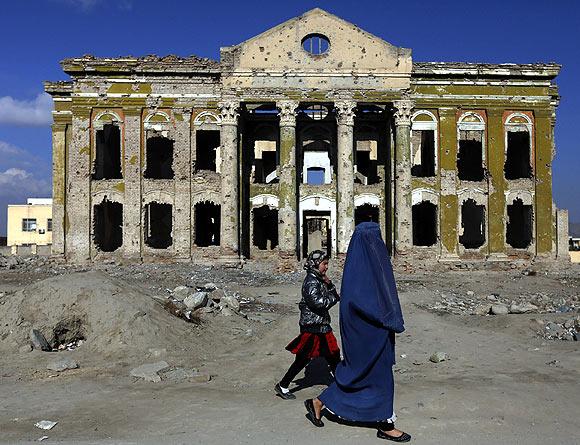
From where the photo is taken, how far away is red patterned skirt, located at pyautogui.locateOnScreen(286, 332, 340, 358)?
6.07 meters

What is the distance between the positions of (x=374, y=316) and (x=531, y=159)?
76.9 feet

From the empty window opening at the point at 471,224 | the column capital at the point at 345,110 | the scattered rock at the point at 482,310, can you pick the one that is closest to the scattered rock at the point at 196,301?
the scattered rock at the point at 482,310

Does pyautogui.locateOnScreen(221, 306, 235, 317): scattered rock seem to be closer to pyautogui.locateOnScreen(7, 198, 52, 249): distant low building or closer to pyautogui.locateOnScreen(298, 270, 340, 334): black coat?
pyautogui.locateOnScreen(298, 270, 340, 334): black coat

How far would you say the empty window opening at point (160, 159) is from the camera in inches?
1155

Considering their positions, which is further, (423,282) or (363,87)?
(363,87)

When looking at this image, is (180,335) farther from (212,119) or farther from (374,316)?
(212,119)

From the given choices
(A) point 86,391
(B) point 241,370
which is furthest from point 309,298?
(A) point 86,391

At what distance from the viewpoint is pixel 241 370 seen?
25.6 ft

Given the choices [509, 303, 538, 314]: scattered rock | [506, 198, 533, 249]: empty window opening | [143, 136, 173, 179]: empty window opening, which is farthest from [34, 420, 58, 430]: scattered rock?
[143, 136, 173, 179]: empty window opening

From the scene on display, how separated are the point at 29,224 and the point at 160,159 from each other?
31.7 meters

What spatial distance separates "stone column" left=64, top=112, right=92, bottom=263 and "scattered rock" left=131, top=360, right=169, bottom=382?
1869cm

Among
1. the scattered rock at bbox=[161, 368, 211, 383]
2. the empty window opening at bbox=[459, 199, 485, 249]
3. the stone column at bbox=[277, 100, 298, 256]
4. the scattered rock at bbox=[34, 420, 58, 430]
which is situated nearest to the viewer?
the scattered rock at bbox=[34, 420, 58, 430]

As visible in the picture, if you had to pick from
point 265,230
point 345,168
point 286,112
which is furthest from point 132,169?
point 345,168

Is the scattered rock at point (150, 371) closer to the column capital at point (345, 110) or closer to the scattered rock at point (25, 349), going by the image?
the scattered rock at point (25, 349)
